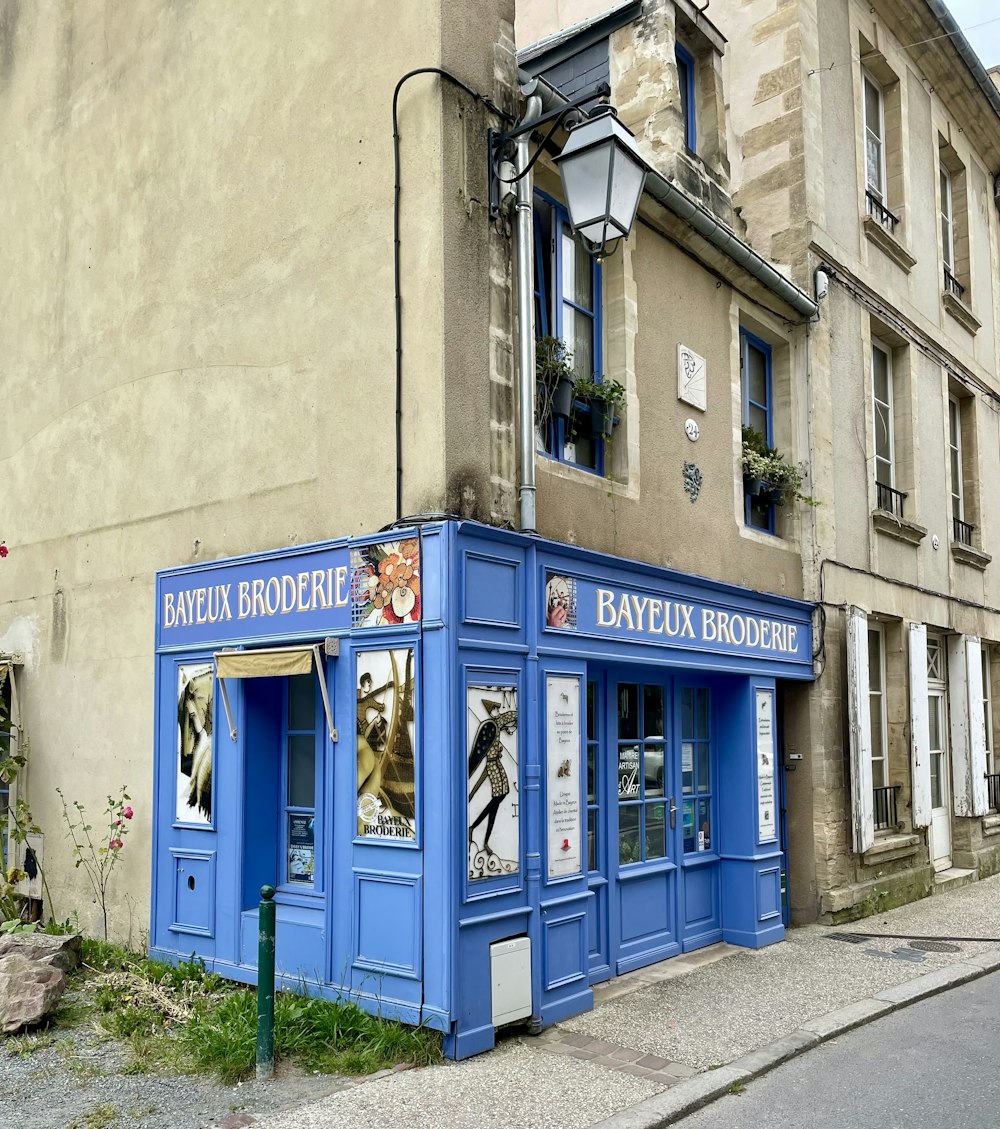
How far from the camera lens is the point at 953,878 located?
10.9 metres

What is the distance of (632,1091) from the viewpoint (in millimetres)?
5020

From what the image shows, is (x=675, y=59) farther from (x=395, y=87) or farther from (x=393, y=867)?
(x=393, y=867)

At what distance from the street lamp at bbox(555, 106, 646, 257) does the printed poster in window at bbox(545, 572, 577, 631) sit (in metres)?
1.80

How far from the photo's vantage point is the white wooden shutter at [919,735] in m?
10.1

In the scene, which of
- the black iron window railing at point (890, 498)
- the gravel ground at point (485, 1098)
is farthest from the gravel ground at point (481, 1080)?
the black iron window railing at point (890, 498)

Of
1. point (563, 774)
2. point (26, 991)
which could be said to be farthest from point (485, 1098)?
point (26, 991)

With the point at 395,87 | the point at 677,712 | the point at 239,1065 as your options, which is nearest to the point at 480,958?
the point at 239,1065

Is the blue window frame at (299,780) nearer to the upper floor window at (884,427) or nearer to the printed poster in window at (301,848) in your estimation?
the printed poster in window at (301,848)

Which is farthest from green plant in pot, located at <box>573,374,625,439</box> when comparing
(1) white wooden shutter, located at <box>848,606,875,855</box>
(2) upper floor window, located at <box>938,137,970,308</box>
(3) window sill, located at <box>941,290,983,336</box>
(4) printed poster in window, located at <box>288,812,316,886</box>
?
(2) upper floor window, located at <box>938,137,970,308</box>

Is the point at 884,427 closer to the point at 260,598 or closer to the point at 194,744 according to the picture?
the point at 260,598

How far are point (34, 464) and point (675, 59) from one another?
6.03 metres

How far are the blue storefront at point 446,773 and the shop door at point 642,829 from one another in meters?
0.02

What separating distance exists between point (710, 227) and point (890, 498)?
3984 mm

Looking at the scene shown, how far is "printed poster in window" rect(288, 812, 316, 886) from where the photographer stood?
6.55m
